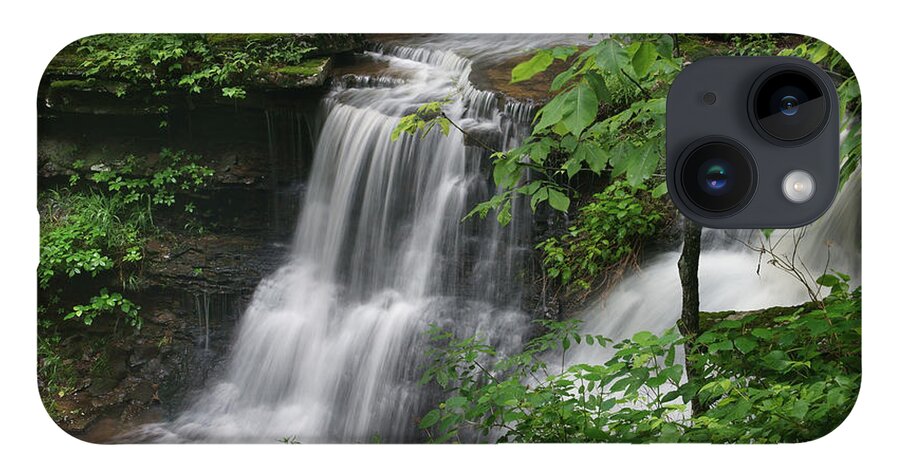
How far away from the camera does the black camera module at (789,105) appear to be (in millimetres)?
3439

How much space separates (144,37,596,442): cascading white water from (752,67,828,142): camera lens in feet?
2.54

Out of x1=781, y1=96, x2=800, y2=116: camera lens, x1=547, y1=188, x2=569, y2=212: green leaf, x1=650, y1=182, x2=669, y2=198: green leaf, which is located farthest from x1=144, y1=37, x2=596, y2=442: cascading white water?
x1=781, y1=96, x2=800, y2=116: camera lens

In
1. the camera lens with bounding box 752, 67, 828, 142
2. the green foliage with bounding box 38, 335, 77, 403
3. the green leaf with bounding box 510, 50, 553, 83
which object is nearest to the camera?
the camera lens with bounding box 752, 67, 828, 142

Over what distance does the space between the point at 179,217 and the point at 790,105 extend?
2062mm

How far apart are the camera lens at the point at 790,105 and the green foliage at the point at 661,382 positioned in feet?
1.72

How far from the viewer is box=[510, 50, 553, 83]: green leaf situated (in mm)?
3547

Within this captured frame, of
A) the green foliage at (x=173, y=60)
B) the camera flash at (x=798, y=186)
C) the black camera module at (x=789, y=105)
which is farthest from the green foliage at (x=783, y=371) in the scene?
the green foliage at (x=173, y=60)

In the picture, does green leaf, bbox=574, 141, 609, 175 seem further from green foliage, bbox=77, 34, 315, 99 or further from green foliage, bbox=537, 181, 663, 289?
green foliage, bbox=77, 34, 315, 99

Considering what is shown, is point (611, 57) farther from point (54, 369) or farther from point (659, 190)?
point (54, 369)

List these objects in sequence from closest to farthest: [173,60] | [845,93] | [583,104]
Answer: [583,104] → [845,93] → [173,60]

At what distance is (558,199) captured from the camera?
12.0ft

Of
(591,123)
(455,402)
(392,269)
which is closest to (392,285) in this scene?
(392,269)

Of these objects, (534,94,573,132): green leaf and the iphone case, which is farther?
the iphone case

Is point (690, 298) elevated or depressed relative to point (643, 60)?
depressed
